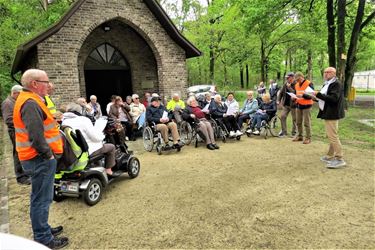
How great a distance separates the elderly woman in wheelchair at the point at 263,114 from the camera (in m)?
8.83

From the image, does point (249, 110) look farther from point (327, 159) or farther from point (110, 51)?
point (110, 51)

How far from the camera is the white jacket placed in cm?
442

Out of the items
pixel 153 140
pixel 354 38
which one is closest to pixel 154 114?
pixel 153 140

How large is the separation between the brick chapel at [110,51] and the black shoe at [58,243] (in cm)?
661

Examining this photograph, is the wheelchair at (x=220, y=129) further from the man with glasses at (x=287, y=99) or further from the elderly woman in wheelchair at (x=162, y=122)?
the man with glasses at (x=287, y=99)

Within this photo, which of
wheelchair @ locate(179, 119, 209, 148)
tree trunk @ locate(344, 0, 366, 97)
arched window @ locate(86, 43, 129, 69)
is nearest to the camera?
wheelchair @ locate(179, 119, 209, 148)

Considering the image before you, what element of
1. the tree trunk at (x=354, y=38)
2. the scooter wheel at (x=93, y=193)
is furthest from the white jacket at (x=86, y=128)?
the tree trunk at (x=354, y=38)

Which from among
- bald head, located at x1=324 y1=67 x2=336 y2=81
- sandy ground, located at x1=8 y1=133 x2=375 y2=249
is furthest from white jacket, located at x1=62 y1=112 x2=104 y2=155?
bald head, located at x1=324 y1=67 x2=336 y2=81

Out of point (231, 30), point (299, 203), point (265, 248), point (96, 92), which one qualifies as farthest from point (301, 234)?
point (231, 30)

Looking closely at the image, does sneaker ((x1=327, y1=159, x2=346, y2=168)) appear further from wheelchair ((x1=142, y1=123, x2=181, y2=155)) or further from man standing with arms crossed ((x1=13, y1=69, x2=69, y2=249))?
man standing with arms crossed ((x1=13, y1=69, x2=69, y2=249))

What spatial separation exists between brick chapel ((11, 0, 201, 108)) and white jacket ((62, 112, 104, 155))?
5.22m

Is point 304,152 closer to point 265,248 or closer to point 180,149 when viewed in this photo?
point 180,149

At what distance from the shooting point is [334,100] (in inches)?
220

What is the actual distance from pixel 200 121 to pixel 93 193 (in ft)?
13.4
